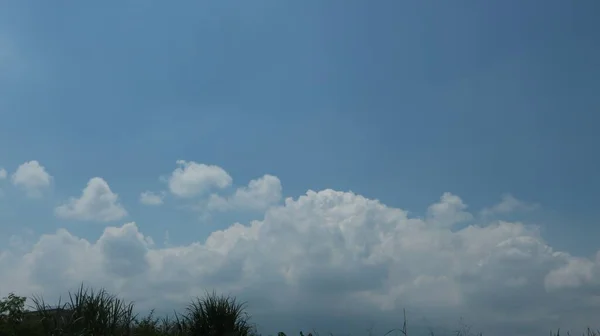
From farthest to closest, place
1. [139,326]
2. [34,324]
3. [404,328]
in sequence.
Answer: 1. [139,326]
2. [34,324]
3. [404,328]

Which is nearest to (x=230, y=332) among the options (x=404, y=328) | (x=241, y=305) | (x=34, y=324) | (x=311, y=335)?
(x=241, y=305)

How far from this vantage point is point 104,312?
17.7 metres

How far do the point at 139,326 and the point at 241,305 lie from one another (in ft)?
13.9

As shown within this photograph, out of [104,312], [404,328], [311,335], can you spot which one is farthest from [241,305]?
[404,328]

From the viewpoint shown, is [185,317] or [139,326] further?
[185,317]

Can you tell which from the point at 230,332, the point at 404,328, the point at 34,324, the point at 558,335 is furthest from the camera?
the point at 230,332

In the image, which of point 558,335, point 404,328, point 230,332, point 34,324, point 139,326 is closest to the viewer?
point 404,328

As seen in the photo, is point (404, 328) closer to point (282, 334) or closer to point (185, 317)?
point (282, 334)

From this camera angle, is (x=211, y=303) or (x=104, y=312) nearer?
(x=104, y=312)

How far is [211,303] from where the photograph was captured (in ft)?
73.0

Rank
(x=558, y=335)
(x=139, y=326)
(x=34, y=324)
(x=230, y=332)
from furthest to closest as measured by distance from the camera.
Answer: (x=230, y=332) < (x=139, y=326) < (x=34, y=324) < (x=558, y=335)

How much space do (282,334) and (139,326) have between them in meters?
5.34

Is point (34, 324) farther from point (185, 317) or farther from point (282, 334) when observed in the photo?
point (282, 334)

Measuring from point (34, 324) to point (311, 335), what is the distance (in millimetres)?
8368
